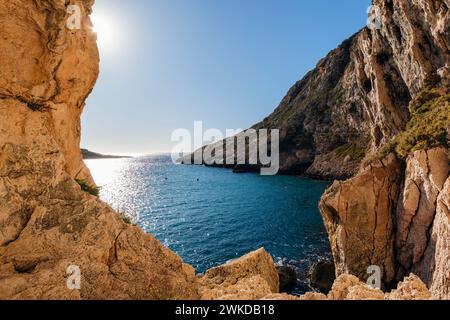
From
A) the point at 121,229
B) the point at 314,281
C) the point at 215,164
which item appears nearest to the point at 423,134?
the point at 314,281

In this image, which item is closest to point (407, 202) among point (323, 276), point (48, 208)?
point (323, 276)

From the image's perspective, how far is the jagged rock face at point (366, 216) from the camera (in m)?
25.9

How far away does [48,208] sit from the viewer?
8359mm

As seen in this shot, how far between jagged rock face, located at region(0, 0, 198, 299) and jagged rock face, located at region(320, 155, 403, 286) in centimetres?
2219

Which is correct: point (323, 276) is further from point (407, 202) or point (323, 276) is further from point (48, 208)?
point (48, 208)

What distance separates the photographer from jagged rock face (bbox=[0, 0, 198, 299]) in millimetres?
7668

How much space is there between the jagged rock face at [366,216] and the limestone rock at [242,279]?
15211 mm

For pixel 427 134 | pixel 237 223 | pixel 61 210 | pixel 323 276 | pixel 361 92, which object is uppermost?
pixel 361 92

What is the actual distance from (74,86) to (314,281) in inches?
1304

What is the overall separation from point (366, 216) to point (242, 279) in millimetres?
20063

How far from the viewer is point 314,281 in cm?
3266

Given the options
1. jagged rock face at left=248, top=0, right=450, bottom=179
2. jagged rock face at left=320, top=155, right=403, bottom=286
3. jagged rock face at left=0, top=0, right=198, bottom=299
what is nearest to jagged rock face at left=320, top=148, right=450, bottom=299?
jagged rock face at left=320, top=155, right=403, bottom=286

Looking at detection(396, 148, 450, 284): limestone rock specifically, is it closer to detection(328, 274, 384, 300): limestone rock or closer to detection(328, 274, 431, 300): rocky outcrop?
detection(328, 274, 431, 300): rocky outcrop
